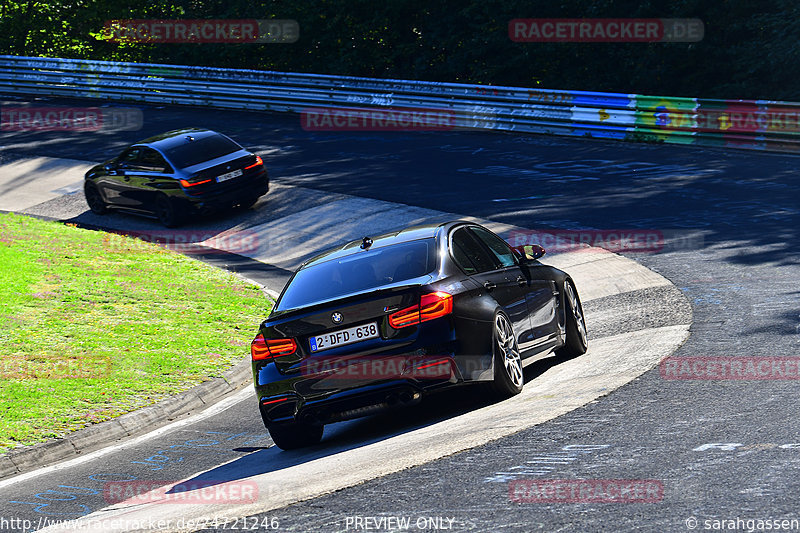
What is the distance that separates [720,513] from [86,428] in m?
6.08

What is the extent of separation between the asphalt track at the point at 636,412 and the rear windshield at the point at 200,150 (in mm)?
1471

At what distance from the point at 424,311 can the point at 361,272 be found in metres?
0.76

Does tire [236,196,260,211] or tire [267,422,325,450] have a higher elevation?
tire [267,422,325,450]

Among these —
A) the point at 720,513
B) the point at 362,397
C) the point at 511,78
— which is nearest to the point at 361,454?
the point at 362,397

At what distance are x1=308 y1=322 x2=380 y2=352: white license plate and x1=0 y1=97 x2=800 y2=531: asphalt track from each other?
826 mm

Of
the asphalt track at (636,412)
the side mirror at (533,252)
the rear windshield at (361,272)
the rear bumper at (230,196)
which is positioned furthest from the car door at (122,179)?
the rear windshield at (361,272)

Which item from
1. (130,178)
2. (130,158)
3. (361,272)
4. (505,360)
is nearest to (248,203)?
(130,178)

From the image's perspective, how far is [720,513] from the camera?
516 cm

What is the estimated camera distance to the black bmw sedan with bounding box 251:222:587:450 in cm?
763

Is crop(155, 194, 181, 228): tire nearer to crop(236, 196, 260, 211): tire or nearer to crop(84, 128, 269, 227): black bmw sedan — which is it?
crop(84, 128, 269, 227): black bmw sedan

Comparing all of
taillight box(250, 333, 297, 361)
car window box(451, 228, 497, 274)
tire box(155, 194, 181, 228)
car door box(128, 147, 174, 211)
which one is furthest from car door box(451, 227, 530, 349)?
car door box(128, 147, 174, 211)

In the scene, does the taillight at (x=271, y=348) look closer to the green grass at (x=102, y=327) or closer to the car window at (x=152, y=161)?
the green grass at (x=102, y=327)

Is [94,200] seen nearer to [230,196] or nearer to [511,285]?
[230,196]

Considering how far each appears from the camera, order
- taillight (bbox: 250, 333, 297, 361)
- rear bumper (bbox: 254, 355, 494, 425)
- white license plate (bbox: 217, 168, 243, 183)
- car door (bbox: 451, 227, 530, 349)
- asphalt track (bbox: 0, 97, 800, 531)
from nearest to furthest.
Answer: asphalt track (bbox: 0, 97, 800, 531) < rear bumper (bbox: 254, 355, 494, 425) < taillight (bbox: 250, 333, 297, 361) < car door (bbox: 451, 227, 530, 349) < white license plate (bbox: 217, 168, 243, 183)
